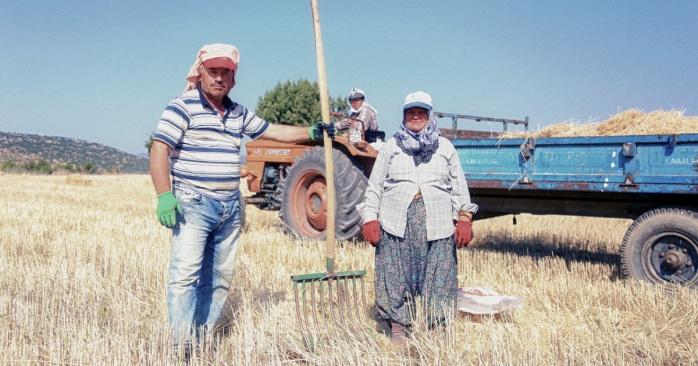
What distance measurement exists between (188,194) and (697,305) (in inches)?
140

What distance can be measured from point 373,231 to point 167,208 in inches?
51.1

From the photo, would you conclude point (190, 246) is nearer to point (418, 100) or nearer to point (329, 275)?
point (329, 275)

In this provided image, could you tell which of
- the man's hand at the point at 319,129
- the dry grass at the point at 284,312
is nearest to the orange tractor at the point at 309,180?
the dry grass at the point at 284,312

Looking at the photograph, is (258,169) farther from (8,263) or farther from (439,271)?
(439,271)

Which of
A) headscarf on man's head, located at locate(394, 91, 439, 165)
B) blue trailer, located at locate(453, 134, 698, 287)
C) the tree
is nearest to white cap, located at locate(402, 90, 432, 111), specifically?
headscarf on man's head, located at locate(394, 91, 439, 165)

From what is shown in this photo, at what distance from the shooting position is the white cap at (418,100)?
3.95 meters

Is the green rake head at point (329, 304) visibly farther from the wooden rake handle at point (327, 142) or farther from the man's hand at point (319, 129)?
the man's hand at point (319, 129)

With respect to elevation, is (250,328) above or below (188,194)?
below

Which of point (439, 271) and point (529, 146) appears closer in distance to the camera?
point (439, 271)

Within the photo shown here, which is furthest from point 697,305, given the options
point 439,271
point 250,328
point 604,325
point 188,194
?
point 188,194

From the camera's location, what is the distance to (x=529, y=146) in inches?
237

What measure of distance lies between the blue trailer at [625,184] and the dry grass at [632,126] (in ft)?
1.93

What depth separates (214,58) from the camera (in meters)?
3.54

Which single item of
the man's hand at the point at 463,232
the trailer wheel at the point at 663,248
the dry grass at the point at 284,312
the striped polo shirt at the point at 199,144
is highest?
the striped polo shirt at the point at 199,144
